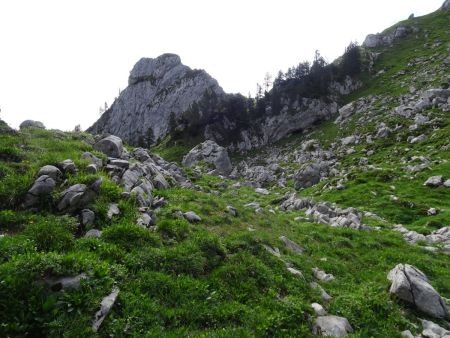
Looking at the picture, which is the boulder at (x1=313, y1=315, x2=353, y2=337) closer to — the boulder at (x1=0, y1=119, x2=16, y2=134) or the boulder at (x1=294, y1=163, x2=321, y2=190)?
the boulder at (x1=0, y1=119, x2=16, y2=134)

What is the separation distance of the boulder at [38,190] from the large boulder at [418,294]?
1392cm

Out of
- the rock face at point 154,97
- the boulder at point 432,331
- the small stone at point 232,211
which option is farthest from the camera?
the rock face at point 154,97

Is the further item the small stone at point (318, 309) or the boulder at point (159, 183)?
the boulder at point (159, 183)

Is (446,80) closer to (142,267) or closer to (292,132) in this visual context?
(292,132)

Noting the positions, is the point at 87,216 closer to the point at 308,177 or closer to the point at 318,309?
the point at 318,309

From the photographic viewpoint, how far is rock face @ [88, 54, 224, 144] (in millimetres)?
148125

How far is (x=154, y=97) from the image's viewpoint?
547ft

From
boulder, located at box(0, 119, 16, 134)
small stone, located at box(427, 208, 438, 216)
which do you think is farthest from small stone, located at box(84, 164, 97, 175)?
small stone, located at box(427, 208, 438, 216)

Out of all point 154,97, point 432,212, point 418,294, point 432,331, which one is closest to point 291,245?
point 418,294

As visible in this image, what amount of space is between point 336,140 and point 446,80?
2781 centimetres

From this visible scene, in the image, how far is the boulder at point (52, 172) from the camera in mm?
13172

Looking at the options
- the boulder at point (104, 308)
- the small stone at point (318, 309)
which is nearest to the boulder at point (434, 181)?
the small stone at point (318, 309)

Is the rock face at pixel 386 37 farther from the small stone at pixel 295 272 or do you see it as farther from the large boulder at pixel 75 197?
the large boulder at pixel 75 197

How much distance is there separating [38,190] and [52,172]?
1.32m
